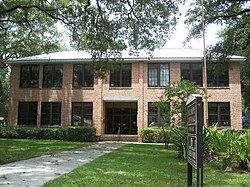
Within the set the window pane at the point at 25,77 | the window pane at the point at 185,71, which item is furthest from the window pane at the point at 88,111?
the window pane at the point at 185,71

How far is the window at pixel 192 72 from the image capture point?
24.1 meters

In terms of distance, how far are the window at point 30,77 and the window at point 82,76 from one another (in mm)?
3720

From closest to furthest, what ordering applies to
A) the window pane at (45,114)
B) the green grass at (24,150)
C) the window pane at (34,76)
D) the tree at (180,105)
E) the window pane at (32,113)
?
the green grass at (24,150) < the tree at (180,105) < the window pane at (45,114) < the window pane at (32,113) < the window pane at (34,76)

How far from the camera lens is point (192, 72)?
79.3 feet

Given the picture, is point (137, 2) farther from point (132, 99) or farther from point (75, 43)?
point (132, 99)

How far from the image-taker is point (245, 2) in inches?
712

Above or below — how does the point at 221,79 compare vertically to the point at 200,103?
above

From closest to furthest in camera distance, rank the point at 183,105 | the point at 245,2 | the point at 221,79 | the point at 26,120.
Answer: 1. the point at 183,105
2. the point at 245,2
3. the point at 221,79
4. the point at 26,120

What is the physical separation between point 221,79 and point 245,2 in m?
7.53

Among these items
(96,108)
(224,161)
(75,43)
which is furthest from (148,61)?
(224,161)

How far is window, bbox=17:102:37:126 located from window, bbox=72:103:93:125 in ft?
12.2

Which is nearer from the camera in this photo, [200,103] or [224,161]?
[200,103]

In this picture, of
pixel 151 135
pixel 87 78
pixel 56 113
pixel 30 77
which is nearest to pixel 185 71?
pixel 151 135

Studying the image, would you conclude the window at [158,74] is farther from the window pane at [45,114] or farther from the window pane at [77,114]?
the window pane at [45,114]
